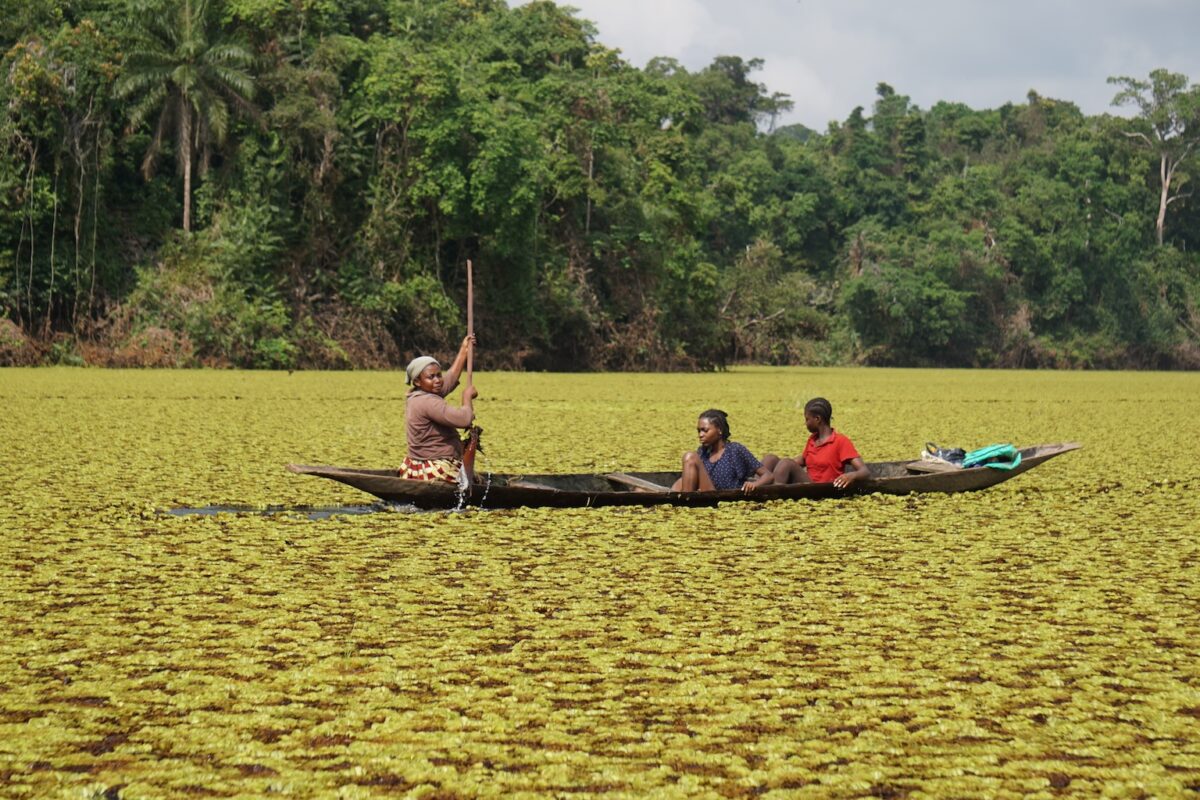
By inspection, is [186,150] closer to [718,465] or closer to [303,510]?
[303,510]

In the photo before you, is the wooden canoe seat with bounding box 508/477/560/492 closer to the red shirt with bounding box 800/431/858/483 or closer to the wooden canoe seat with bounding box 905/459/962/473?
the red shirt with bounding box 800/431/858/483

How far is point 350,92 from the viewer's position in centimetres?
2448

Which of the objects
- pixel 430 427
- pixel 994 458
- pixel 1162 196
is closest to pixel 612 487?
pixel 430 427

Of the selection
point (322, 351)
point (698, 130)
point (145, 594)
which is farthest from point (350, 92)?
point (145, 594)

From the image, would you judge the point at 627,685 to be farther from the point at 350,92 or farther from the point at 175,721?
the point at 350,92

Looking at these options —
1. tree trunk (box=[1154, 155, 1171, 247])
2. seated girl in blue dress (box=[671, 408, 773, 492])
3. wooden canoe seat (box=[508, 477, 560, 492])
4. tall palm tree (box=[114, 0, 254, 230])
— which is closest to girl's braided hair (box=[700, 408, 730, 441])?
seated girl in blue dress (box=[671, 408, 773, 492])

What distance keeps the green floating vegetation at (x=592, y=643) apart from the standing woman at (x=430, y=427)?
44 centimetres

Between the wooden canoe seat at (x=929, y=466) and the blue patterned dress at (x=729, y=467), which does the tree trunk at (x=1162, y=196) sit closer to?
the wooden canoe seat at (x=929, y=466)

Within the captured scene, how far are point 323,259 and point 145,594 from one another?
67.1 feet

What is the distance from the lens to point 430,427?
6.96 m

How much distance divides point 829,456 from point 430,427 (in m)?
1.92

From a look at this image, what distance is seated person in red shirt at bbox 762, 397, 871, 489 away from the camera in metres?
7.17

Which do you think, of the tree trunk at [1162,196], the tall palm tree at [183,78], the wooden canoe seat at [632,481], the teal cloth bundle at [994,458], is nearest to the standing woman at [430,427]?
the wooden canoe seat at [632,481]

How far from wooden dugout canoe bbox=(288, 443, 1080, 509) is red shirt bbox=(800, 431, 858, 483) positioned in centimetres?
12
